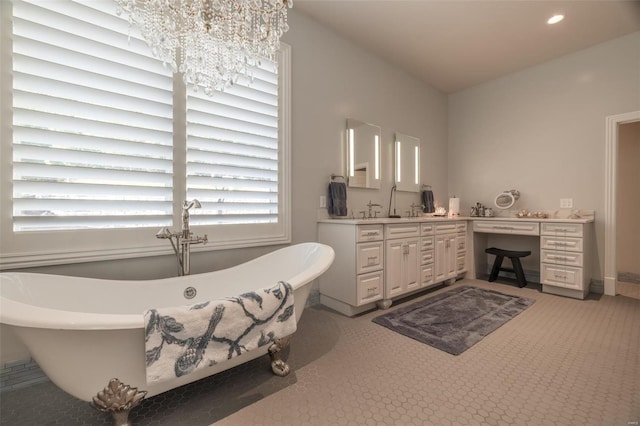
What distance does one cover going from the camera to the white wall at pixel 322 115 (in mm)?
2328

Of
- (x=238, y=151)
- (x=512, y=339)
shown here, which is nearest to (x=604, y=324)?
(x=512, y=339)

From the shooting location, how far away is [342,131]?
3.04m

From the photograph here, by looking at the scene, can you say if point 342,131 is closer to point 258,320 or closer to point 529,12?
point 529,12

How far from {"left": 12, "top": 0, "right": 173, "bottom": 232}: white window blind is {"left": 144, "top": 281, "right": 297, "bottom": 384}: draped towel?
105 centimetres

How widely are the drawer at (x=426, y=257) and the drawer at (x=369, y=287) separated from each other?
2.13ft

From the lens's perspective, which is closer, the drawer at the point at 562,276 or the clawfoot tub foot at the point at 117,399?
the clawfoot tub foot at the point at 117,399

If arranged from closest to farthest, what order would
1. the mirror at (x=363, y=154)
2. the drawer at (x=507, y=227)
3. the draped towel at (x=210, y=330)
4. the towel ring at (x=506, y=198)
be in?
the draped towel at (x=210, y=330) → the mirror at (x=363, y=154) → the drawer at (x=507, y=227) → the towel ring at (x=506, y=198)

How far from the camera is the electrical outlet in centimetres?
335

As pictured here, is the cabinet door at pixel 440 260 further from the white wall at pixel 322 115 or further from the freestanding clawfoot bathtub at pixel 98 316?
the freestanding clawfoot bathtub at pixel 98 316

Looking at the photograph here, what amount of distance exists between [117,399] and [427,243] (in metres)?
2.85

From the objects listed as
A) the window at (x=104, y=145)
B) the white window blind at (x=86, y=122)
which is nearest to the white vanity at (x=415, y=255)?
the window at (x=104, y=145)

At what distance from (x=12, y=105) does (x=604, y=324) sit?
4.37 metres

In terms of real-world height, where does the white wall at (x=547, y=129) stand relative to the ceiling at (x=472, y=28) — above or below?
below

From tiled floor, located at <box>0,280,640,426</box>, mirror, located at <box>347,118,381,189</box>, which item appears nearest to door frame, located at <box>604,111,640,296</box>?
tiled floor, located at <box>0,280,640,426</box>
